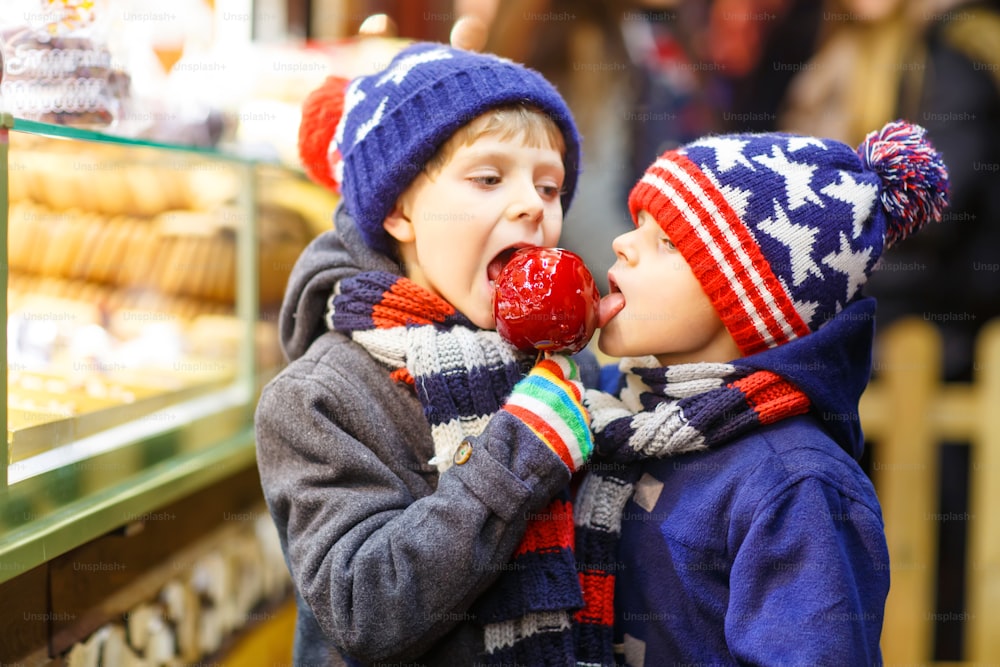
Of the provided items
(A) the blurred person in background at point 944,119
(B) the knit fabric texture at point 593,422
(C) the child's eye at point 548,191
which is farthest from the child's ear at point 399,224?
(A) the blurred person in background at point 944,119

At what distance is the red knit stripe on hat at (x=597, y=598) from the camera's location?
1411 mm

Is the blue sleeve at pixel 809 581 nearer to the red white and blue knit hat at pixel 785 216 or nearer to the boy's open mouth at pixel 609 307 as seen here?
the red white and blue knit hat at pixel 785 216

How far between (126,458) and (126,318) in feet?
1.39

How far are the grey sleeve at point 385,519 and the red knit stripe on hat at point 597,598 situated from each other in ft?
0.56

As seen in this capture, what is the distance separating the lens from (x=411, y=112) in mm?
1514

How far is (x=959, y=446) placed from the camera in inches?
132

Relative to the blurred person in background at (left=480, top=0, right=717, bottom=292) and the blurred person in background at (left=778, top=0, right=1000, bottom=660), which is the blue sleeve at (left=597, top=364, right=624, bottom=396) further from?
the blurred person in background at (left=778, top=0, right=1000, bottom=660)

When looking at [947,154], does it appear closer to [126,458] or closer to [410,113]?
[410,113]

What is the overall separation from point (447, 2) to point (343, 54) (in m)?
1.39

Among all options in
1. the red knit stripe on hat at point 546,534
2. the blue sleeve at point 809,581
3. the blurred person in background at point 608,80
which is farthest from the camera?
the blurred person in background at point 608,80

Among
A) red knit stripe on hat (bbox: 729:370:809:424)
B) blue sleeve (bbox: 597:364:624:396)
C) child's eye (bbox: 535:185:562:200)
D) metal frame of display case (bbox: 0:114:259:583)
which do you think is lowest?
metal frame of display case (bbox: 0:114:259:583)

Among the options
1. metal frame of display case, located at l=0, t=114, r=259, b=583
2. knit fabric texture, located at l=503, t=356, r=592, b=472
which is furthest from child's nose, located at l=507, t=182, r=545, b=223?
metal frame of display case, located at l=0, t=114, r=259, b=583

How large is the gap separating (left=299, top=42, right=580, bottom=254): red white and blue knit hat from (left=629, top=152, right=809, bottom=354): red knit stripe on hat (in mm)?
314

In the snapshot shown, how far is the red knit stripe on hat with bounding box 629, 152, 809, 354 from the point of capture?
1378 mm
